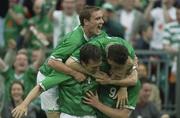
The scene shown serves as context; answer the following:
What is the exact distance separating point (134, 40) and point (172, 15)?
3.16ft

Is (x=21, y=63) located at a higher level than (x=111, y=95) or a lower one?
lower

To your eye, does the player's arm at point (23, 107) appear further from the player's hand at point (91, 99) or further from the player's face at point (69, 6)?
the player's face at point (69, 6)

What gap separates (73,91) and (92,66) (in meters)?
0.42

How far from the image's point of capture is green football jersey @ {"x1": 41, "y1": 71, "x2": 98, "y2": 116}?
10898 mm

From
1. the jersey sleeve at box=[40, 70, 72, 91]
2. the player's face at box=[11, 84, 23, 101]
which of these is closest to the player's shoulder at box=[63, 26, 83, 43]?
the jersey sleeve at box=[40, 70, 72, 91]

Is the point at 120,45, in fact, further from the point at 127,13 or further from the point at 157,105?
the point at 127,13

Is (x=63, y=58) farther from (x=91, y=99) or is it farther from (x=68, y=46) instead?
(x=91, y=99)

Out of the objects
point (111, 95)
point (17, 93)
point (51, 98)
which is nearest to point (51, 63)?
point (51, 98)

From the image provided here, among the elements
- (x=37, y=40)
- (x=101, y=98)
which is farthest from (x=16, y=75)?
(x=101, y=98)

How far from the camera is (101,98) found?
1111cm

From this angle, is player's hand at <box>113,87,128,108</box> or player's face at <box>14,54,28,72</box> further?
player's face at <box>14,54,28,72</box>

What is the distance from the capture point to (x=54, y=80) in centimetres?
1089

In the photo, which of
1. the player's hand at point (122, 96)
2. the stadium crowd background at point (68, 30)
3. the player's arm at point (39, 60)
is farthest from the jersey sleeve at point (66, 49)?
the player's arm at point (39, 60)

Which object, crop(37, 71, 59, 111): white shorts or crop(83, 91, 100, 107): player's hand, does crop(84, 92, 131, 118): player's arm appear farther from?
crop(37, 71, 59, 111): white shorts
